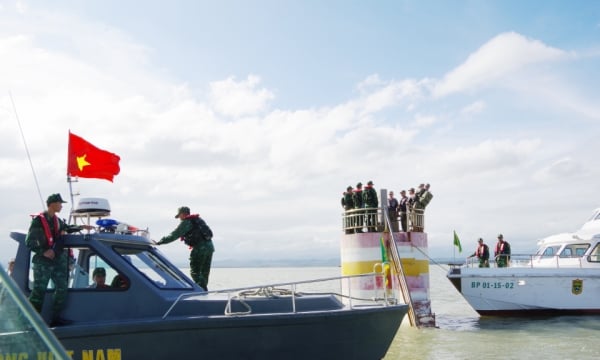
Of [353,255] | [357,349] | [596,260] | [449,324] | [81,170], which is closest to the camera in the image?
[357,349]

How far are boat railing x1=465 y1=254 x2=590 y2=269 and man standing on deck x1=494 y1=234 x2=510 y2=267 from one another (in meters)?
0.13

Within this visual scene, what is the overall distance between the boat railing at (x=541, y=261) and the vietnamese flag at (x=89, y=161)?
14.4 meters

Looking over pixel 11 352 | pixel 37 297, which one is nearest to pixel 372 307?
pixel 37 297

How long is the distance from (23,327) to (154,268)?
6.85 metres

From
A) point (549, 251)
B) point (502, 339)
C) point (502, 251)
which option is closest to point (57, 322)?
point (502, 339)

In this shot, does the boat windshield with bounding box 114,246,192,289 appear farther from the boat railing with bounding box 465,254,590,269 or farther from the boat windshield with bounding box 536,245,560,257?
the boat windshield with bounding box 536,245,560,257

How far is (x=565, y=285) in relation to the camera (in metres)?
20.7

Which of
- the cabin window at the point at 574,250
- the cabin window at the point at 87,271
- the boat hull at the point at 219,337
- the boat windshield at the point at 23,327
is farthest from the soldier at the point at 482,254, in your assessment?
the boat windshield at the point at 23,327

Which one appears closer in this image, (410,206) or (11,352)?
(11,352)

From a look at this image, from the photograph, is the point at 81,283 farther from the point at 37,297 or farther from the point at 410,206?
the point at 410,206

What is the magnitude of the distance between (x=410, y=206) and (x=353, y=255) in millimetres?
2267

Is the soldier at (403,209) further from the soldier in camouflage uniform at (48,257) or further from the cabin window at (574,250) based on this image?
the soldier in camouflage uniform at (48,257)

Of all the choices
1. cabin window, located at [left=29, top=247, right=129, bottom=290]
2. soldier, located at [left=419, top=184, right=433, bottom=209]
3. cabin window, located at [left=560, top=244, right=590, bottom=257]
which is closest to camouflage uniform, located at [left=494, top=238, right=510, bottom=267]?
cabin window, located at [left=560, top=244, right=590, bottom=257]

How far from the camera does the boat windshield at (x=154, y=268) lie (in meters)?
8.54
